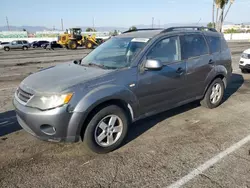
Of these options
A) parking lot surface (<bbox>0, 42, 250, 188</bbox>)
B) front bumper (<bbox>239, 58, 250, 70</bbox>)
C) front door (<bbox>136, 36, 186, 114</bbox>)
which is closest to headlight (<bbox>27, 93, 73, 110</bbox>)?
parking lot surface (<bbox>0, 42, 250, 188</bbox>)

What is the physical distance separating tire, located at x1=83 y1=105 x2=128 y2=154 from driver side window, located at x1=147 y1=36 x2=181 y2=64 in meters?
1.10

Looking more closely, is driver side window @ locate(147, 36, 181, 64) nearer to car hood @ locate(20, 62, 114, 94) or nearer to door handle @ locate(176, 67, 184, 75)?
door handle @ locate(176, 67, 184, 75)

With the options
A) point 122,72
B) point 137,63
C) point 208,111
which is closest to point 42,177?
point 122,72

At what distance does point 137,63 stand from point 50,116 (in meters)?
1.52

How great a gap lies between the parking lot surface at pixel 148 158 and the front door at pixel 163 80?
21.0 inches

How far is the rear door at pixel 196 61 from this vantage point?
434 cm

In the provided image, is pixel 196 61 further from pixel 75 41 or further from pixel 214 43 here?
pixel 75 41

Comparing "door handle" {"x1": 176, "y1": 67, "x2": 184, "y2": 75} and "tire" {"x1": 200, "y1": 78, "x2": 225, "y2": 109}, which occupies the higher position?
"door handle" {"x1": 176, "y1": 67, "x2": 184, "y2": 75}

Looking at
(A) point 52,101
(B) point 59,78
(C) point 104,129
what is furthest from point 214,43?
(A) point 52,101

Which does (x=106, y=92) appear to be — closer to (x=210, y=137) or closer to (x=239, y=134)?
(x=210, y=137)

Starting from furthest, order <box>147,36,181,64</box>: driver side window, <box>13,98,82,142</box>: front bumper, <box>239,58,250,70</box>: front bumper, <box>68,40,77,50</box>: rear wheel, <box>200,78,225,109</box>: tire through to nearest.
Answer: <box>68,40,77,50</box>: rear wheel
<box>239,58,250,70</box>: front bumper
<box>200,78,225,109</box>: tire
<box>147,36,181,64</box>: driver side window
<box>13,98,82,142</box>: front bumper

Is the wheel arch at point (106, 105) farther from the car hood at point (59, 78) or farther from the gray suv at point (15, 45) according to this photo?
the gray suv at point (15, 45)

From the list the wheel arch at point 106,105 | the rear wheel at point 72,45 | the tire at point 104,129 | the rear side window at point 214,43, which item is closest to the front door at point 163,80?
the wheel arch at point 106,105

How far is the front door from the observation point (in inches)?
144
